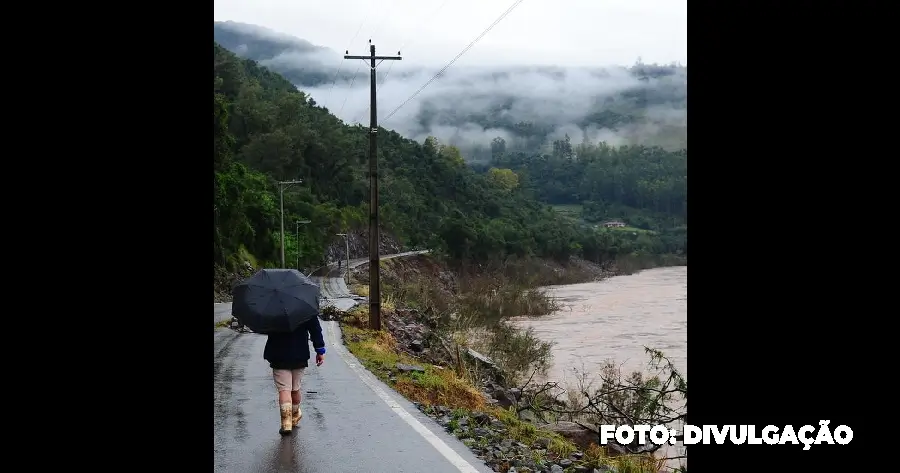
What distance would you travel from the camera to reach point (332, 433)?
8289 mm

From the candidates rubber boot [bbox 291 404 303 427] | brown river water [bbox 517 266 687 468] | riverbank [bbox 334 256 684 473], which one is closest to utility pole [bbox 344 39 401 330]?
riverbank [bbox 334 256 684 473]

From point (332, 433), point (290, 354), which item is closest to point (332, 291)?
point (332, 433)

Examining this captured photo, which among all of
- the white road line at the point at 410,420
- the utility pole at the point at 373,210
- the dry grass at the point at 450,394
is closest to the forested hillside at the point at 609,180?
the utility pole at the point at 373,210

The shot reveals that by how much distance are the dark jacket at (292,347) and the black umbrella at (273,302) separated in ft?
0.51

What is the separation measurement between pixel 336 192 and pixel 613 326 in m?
44.7

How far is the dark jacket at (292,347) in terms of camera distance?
7.89 meters

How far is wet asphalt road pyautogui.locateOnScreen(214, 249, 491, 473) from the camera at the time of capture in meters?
7.00

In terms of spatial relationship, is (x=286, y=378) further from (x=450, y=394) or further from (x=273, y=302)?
(x=450, y=394)

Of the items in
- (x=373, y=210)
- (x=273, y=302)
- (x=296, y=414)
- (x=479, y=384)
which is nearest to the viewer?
(x=273, y=302)

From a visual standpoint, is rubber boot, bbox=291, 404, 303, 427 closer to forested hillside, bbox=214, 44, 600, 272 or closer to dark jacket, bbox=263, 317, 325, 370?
dark jacket, bbox=263, 317, 325, 370
